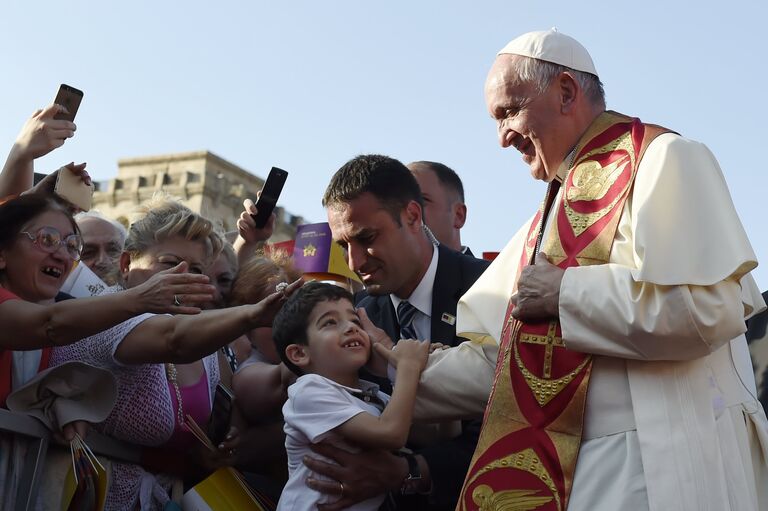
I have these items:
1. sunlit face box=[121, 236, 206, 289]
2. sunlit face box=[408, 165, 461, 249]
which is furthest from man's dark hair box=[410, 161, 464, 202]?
sunlit face box=[121, 236, 206, 289]

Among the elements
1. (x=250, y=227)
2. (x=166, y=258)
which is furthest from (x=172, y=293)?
(x=250, y=227)

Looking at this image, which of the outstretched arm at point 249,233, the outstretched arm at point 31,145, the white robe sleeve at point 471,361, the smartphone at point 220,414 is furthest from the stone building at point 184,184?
the white robe sleeve at point 471,361

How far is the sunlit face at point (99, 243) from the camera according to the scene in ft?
19.9

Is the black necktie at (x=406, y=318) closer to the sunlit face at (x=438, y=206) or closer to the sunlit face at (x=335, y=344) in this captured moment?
the sunlit face at (x=335, y=344)

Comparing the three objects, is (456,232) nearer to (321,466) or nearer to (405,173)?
(405,173)

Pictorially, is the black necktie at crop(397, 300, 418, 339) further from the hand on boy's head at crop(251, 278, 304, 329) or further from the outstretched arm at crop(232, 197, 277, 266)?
the outstretched arm at crop(232, 197, 277, 266)

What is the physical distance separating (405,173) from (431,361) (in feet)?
5.26

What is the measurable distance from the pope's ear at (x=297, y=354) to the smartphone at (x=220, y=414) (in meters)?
0.52

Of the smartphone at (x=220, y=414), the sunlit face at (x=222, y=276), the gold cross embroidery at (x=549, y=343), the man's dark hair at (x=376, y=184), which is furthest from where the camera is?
the sunlit face at (x=222, y=276)

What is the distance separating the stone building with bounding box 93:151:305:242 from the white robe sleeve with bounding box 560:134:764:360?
37326 mm

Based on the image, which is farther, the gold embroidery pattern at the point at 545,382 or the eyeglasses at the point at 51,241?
the eyeglasses at the point at 51,241

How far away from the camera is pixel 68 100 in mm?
5215

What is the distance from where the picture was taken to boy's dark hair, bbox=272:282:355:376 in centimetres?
425

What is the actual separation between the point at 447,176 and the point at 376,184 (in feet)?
6.35
